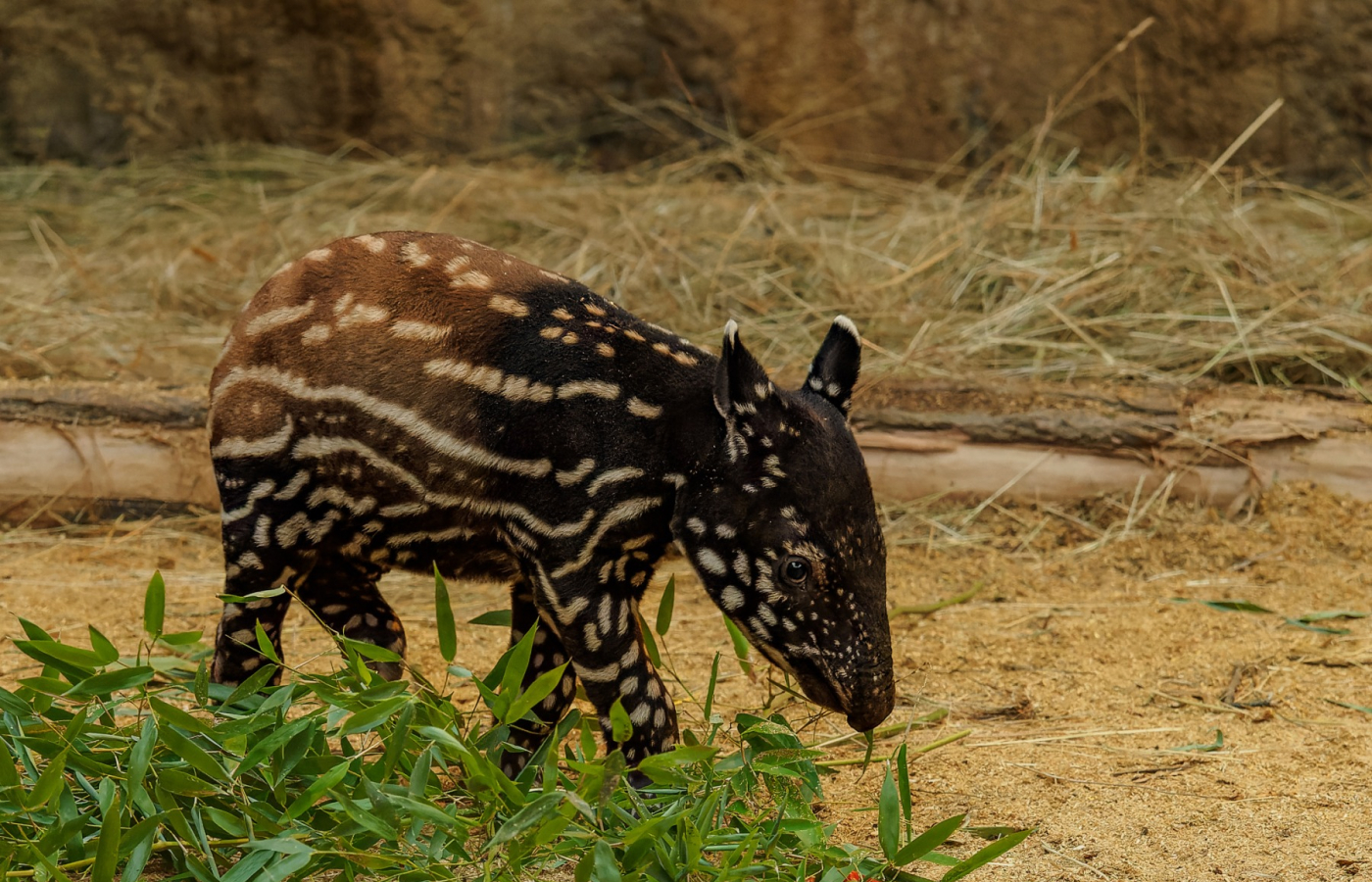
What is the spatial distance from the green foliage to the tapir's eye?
39cm

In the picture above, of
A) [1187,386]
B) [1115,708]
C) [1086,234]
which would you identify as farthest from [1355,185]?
[1115,708]

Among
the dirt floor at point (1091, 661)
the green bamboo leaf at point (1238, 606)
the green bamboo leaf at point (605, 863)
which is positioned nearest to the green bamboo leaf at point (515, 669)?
the green bamboo leaf at point (605, 863)

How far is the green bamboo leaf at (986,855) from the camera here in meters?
2.79

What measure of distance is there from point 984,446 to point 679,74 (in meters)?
4.14

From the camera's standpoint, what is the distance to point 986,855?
2797mm

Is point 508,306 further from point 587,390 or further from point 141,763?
point 141,763

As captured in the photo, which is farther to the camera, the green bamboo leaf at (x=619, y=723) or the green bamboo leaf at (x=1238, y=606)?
the green bamboo leaf at (x=1238, y=606)

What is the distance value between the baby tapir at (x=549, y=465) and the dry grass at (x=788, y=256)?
8.94 feet

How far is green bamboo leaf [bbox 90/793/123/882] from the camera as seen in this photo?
2.66m

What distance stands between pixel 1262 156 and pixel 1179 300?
2.88 meters

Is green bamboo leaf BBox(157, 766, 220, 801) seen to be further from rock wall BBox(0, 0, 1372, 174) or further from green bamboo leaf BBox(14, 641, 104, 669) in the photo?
rock wall BBox(0, 0, 1372, 174)

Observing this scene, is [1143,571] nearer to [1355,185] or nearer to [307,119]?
[1355,185]

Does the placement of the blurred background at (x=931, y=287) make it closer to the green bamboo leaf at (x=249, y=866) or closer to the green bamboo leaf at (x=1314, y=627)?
the green bamboo leaf at (x=1314, y=627)

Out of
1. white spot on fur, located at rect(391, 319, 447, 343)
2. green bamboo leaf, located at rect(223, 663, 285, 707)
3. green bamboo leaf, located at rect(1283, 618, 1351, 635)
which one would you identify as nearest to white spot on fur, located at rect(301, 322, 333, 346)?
white spot on fur, located at rect(391, 319, 447, 343)
